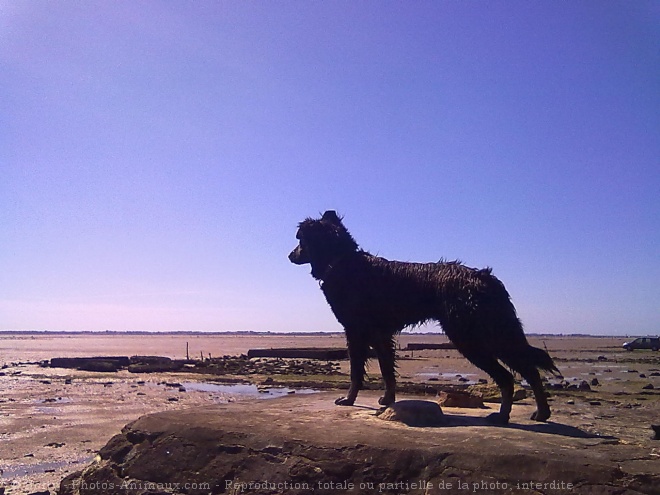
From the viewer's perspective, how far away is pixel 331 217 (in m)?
8.84

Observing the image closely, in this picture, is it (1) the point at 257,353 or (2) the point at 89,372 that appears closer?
(2) the point at 89,372

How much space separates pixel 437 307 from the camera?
733 cm

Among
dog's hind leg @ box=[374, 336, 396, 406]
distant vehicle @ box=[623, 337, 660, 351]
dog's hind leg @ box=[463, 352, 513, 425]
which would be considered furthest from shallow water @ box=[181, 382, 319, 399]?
distant vehicle @ box=[623, 337, 660, 351]

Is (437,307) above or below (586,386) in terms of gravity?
above

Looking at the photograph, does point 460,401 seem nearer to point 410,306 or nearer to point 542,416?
point 542,416

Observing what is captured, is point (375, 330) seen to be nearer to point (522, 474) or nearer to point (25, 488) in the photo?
point (522, 474)

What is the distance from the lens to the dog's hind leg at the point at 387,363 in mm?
8357

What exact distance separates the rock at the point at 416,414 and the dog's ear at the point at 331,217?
2.86 metres

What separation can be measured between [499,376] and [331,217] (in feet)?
10.8

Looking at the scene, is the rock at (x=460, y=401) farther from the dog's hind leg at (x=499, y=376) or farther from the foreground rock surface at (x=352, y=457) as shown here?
the dog's hind leg at (x=499, y=376)

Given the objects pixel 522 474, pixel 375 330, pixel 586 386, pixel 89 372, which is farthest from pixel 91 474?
pixel 89 372

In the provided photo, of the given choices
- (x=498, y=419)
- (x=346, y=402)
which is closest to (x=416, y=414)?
(x=498, y=419)

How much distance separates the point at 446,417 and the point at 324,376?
26.9 m

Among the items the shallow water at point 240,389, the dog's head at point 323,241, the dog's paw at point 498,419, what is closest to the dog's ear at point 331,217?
the dog's head at point 323,241
